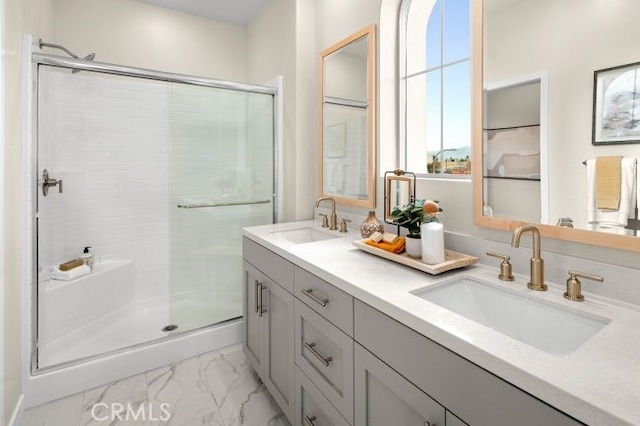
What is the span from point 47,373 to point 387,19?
8.56 ft

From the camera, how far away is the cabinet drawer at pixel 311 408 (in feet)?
3.90

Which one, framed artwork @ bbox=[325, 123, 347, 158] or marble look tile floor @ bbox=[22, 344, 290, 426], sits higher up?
framed artwork @ bbox=[325, 123, 347, 158]

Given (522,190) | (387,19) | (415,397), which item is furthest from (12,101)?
(522,190)

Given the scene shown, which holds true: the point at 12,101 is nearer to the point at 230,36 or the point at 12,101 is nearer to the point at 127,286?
the point at 127,286

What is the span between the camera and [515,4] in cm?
117

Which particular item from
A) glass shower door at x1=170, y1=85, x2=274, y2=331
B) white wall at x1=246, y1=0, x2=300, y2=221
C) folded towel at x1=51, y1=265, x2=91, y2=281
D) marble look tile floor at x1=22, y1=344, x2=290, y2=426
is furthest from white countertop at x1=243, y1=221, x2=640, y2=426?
folded towel at x1=51, y1=265, x2=91, y2=281

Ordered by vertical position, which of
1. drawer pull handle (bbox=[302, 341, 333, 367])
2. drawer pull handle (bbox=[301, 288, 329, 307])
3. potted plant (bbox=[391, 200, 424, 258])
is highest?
potted plant (bbox=[391, 200, 424, 258])

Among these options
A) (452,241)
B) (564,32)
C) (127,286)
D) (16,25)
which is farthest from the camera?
(127,286)

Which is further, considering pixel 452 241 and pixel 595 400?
pixel 452 241

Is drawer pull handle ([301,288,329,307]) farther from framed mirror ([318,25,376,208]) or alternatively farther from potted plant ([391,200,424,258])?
framed mirror ([318,25,376,208])

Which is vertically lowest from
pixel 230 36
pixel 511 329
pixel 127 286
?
pixel 127 286

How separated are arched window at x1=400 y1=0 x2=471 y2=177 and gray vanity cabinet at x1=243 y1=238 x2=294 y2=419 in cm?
91

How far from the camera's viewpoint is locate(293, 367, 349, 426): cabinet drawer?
119 cm

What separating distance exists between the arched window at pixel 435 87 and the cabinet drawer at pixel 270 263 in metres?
0.86
